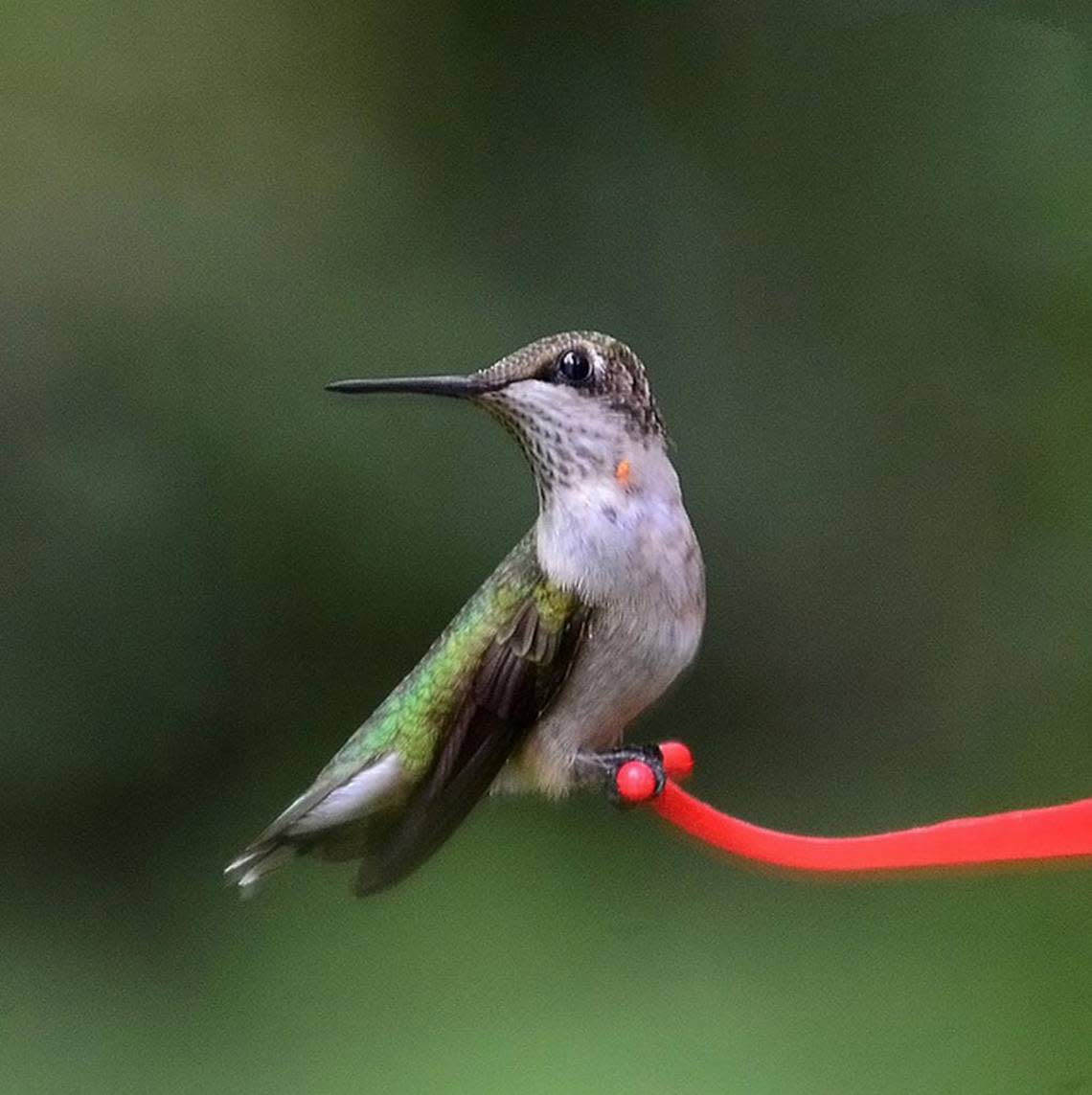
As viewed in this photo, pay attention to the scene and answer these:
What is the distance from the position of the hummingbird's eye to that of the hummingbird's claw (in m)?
0.22

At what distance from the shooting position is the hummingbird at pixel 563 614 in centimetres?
82

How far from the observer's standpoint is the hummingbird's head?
81cm

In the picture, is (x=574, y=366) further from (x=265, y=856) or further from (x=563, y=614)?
(x=265, y=856)

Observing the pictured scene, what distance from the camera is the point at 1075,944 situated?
149 centimetres

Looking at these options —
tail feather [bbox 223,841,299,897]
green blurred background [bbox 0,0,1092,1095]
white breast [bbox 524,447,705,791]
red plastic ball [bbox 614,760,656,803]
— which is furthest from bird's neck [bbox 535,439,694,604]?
green blurred background [bbox 0,0,1092,1095]

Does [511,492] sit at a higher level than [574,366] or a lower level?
lower

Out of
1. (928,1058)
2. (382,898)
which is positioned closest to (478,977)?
(382,898)

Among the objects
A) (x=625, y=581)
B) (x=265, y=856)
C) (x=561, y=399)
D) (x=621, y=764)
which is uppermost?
(x=561, y=399)

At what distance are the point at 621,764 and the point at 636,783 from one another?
9 cm

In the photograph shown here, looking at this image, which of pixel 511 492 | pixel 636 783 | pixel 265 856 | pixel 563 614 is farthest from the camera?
pixel 511 492

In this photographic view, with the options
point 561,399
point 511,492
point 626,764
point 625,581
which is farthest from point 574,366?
point 511,492

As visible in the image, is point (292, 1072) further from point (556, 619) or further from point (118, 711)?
point (556, 619)

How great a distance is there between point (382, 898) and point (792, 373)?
0.73 m

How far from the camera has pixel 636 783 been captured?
2.41ft
